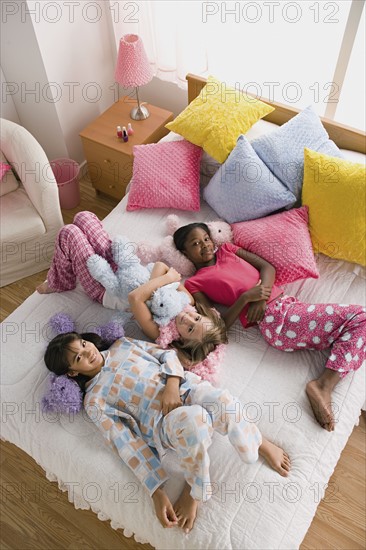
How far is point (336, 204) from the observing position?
1.99 m

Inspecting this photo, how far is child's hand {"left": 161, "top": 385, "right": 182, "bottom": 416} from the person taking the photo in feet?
5.21

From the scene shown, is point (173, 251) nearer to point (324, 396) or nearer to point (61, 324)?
point (61, 324)

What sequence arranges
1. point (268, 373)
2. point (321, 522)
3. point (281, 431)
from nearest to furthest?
point (281, 431) < point (268, 373) < point (321, 522)

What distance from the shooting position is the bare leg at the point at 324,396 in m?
1.63

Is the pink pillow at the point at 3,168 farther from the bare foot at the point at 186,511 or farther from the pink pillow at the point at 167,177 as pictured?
the bare foot at the point at 186,511

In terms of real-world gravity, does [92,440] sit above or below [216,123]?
below

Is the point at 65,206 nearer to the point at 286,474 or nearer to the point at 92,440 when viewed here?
the point at 92,440

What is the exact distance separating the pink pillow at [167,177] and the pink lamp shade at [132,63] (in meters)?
0.45

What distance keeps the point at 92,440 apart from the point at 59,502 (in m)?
0.54

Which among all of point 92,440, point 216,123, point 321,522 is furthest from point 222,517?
point 216,123

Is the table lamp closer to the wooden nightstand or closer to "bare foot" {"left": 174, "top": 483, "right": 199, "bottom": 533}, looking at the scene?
the wooden nightstand

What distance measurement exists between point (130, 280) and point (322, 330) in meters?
0.74

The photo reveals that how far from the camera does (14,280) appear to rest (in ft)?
8.70

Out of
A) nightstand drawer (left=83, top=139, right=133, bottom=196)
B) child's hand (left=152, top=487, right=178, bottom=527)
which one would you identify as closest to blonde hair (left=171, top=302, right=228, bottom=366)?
child's hand (left=152, top=487, right=178, bottom=527)
